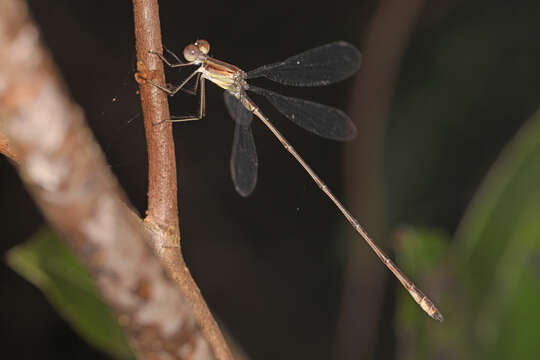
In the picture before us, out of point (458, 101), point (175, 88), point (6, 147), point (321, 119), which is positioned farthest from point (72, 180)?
point (458, 101)

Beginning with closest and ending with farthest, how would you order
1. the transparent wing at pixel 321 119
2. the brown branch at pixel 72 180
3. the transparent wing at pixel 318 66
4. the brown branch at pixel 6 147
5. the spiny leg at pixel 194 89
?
1. the brown branch at pixel 72 180
2. the brown branch at pixel 6 147
3. the spiny leg at pixel 194 89
4. the transparent wing at pixel 318 66
5. the transparent wing at pixel 321 119

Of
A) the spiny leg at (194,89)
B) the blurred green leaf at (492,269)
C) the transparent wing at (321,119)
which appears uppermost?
the spiny leg at (194,89)

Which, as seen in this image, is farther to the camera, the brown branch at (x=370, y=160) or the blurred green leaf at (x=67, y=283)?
the brown branch at (x=370, y=160)

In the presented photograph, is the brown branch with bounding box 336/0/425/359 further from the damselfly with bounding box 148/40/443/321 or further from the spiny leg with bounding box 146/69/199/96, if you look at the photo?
the spiny leg with bounding box 146/69/199/96

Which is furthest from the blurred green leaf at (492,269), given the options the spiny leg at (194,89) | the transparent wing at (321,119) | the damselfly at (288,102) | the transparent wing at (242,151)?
the spiny leg at (194,89)

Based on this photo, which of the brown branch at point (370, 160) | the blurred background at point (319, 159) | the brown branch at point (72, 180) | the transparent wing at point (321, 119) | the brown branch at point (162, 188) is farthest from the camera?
the brown branch at point (370, 160)

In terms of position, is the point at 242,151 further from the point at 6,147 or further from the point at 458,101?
the point at 458,101

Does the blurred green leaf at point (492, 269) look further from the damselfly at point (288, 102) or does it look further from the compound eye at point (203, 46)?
the compound eye at point (203, 46)

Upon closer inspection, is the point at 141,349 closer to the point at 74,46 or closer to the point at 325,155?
the point at 74,46
